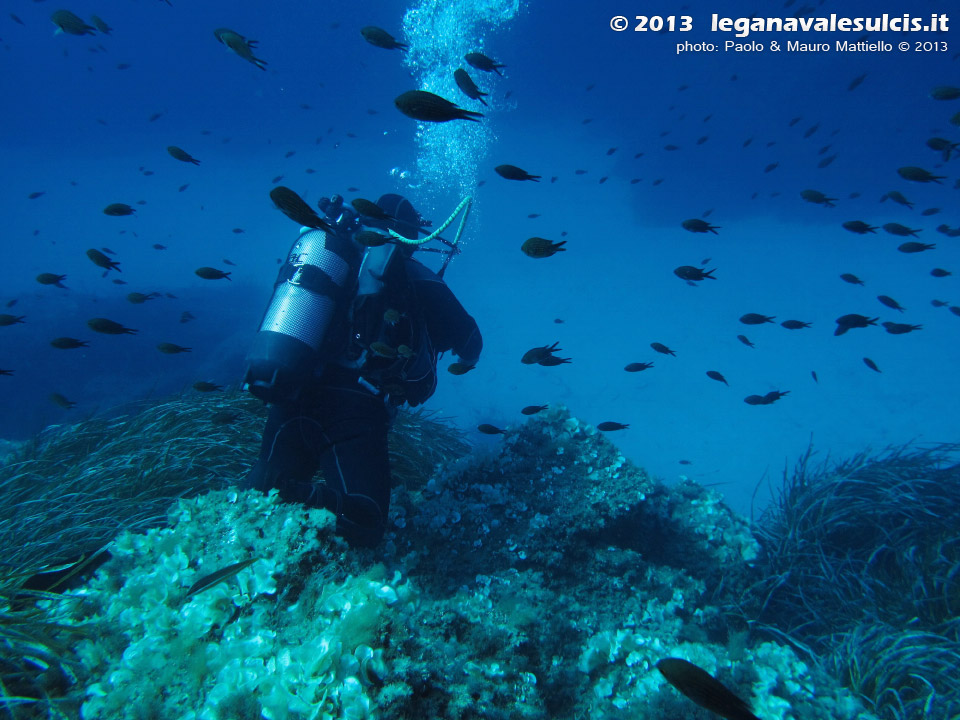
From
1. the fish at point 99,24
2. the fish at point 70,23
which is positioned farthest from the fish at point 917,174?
the fish at point 99,24

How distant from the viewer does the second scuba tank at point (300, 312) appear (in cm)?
346

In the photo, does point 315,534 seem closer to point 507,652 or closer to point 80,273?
point 507,652

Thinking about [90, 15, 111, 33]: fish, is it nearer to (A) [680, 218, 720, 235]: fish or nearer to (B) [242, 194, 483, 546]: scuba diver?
(B) [242, 194, 483, 546]: scuba diver

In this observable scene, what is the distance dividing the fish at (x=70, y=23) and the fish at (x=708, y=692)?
9.81 meters

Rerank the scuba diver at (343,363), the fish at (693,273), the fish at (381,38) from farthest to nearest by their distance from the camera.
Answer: the fish at (693,273) → the fish at (381,38) → the scuba diver at (343,363)

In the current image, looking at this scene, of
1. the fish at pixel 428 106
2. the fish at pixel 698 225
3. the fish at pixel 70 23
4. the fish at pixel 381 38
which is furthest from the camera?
the fish at pixel 70 23

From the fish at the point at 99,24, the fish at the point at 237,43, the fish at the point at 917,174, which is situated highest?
the fish at the point at 99,24

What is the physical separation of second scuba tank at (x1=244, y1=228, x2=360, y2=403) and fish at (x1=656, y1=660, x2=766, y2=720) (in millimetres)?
3182

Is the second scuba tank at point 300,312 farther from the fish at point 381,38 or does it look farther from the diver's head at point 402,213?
the fish at point 381,38

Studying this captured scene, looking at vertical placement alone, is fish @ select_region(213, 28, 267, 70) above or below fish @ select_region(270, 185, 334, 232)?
above

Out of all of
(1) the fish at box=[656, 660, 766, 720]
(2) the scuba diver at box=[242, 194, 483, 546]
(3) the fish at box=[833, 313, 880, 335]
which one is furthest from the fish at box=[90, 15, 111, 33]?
(3) the fish at box=[833, 313, 880, 335]

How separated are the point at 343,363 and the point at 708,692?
342 cm

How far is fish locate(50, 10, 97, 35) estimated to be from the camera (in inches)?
241

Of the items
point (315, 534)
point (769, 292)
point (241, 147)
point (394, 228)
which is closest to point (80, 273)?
point (241, 147)
